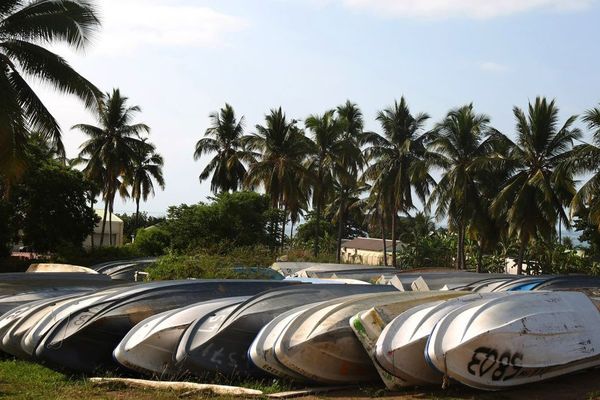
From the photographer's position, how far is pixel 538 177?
28359 mm

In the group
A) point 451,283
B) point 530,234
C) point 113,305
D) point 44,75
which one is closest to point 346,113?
point 530,234

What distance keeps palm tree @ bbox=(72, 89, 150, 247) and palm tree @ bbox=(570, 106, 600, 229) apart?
2126 centimetres

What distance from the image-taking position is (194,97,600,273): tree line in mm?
28812

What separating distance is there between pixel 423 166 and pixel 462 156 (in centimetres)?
183

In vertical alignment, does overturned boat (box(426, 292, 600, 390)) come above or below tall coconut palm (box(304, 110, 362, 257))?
below

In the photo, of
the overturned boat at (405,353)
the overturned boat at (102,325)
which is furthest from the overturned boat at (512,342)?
the overturned boat at (102,325)

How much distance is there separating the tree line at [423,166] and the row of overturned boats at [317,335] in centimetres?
1939

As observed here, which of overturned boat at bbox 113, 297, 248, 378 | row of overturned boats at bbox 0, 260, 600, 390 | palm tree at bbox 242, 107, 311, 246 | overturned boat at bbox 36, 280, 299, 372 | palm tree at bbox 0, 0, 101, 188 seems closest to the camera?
row of overturned boats at bbox 0, 260, 600, 390

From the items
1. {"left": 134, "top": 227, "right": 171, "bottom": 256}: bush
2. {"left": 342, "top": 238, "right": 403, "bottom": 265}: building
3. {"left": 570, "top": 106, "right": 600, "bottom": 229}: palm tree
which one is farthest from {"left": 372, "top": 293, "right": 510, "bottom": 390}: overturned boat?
{"left": 342, "top": 238, "right": 403, "bottom": 265}: building

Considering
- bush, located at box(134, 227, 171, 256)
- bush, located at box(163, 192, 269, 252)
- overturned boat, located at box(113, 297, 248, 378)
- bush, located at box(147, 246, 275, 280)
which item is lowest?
overturned boat, located at box(113, 297, 248, 378)

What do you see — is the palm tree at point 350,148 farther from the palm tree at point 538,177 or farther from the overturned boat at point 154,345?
the overturned boat at point 154,345

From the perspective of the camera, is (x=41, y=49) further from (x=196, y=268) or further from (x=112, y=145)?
(x=112, y=145)

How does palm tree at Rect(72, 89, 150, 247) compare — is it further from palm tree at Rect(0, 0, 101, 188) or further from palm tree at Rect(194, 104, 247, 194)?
palm tree at Rect(0, 0, 101, 188)

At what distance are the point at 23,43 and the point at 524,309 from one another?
38.7 ft
